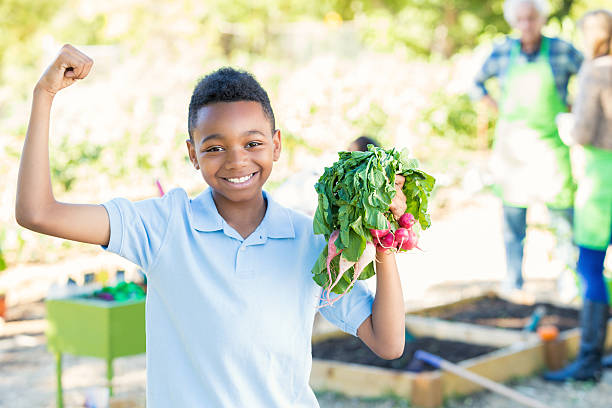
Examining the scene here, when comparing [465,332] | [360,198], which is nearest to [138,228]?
[360,198]

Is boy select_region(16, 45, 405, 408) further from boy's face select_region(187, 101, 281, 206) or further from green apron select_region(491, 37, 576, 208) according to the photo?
green apron select_region(491, 37, 576, 208)

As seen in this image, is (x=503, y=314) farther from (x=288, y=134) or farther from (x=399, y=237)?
(x=288, y=134)

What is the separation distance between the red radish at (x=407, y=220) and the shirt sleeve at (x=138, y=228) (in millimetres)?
540

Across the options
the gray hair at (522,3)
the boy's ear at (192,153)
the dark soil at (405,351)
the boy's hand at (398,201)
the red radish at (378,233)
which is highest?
the gray hair at (522,3)

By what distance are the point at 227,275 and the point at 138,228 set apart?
0.74ft

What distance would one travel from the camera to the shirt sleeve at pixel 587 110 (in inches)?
164

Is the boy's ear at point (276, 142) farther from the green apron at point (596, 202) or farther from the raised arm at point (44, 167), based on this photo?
the green apron at point (596, 202)

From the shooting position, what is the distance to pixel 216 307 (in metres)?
1.74

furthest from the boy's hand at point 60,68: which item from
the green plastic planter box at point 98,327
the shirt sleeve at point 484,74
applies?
the shirt sleeve at point 484,74

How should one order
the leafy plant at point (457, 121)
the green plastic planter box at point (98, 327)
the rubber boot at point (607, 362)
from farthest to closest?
the leafy plant at point (457, 121) < the rubber boot at point (607, 362) < the green plastic planter box at point (98, 327)

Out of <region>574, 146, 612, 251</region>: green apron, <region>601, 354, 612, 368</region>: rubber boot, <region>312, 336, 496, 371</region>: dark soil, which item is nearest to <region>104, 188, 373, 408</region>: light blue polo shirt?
<region>312, 336, 496, 371</region>: dark soil

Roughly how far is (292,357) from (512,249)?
4010 mm

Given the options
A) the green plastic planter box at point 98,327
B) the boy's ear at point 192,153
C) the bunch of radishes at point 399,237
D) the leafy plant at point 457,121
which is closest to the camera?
the bunch of radishes at point 399,237

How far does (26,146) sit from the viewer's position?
5.24ft
